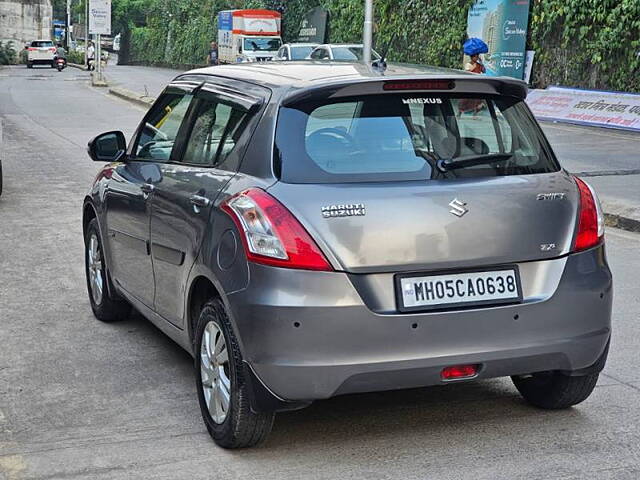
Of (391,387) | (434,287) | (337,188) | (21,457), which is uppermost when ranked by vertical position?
(337,188)

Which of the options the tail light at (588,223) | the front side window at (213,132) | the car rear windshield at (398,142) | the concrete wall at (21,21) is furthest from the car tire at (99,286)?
the concrete wall at (21,21)

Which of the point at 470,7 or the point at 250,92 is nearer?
the point at 250,92

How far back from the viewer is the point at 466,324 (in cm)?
444

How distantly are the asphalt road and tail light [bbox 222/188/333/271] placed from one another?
860 millimetres

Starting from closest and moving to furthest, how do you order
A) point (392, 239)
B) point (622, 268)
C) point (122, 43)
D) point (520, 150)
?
1. point (392, 239)
2. point (520, 150)
3. point (622, 268)
4. point (122, 43)

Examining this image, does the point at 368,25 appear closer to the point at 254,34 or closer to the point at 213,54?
the point at 254,34

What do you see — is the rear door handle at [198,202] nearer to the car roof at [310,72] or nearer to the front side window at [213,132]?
the front side window at [213,132]

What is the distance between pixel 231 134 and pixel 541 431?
75.5 inches

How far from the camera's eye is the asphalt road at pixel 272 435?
4.52m

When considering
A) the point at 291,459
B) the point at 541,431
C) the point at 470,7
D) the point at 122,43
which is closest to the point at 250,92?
the point at 291,459

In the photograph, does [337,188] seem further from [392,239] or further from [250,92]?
[250,92]

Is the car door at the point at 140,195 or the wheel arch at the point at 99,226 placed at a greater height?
the car door at the point at 140,195

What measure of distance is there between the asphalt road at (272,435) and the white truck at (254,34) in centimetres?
4525

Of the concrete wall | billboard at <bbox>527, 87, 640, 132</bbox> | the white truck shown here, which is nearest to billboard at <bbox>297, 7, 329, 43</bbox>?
the white truck
